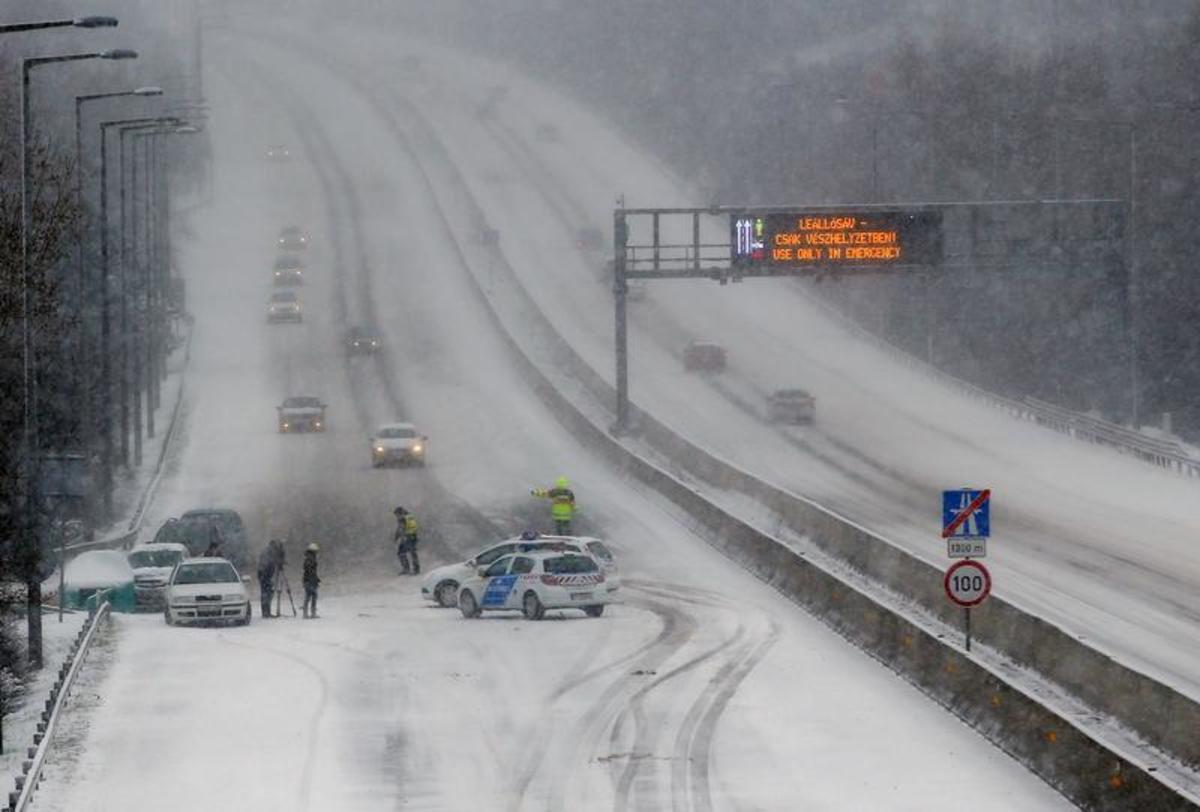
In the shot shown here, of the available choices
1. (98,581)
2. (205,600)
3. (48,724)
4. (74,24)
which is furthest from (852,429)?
(48,724)

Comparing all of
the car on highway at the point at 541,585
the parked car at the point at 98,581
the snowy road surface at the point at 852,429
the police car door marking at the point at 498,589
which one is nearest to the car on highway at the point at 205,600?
the parked car at the point at 98,581

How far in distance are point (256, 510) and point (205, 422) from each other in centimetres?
1818

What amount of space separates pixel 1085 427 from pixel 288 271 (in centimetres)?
4681

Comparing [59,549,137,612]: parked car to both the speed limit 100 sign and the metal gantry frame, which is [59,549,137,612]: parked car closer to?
the speed limit 100 sign

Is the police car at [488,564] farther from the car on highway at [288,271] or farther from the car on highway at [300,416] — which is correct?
the car on highway at [288,271]

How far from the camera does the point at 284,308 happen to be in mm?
95688

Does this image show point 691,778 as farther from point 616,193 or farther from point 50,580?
point 616,193

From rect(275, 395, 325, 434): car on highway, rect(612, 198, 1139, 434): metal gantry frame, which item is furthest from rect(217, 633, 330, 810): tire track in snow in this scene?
rect(275, 395, 325, 434): car on highway

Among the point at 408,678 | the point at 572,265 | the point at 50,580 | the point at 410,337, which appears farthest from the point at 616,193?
the point at 408,678

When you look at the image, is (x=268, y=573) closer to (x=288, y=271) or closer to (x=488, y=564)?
(x=488, y=564)

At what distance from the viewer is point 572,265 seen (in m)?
110

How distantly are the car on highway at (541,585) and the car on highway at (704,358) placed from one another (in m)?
46.7

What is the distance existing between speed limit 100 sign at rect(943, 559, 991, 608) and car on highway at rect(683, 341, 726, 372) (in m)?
58.3

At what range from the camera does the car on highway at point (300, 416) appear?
69.9 m
